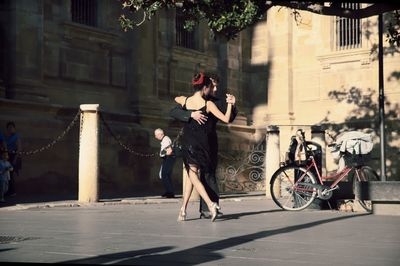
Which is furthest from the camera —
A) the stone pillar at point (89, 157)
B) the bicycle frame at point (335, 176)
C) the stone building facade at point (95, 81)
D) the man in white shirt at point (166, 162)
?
the stone building facade at point (95, 81)

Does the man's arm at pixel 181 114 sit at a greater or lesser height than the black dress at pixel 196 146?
greater

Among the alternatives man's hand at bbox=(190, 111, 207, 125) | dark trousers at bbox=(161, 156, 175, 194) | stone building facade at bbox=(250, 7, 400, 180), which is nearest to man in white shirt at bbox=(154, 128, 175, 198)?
dark trousers at bbox=(161, 156, 175, 194)

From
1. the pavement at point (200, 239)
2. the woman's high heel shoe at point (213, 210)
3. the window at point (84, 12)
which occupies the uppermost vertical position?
the window at point (84, 12)

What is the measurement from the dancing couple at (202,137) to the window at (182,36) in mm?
14710

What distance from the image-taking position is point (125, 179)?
70.0 ft

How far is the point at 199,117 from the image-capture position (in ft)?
31.8

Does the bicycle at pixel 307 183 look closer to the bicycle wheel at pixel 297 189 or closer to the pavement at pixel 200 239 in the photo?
the bicycle wheel at pixel 297 189

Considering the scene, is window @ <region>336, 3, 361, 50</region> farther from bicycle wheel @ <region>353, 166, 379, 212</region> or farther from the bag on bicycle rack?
the bag on bicycle rack

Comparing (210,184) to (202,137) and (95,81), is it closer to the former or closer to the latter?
(202,137)

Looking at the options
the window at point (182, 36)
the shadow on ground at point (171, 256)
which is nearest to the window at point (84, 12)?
the window at point (182, 36)

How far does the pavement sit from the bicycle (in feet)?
2.52

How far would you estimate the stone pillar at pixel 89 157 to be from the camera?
14.6m

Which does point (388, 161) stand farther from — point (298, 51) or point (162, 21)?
point (162, 21)

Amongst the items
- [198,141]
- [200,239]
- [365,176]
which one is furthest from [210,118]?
[365,176]
